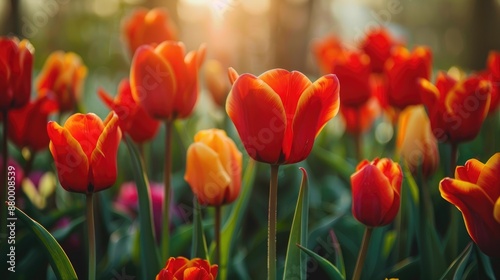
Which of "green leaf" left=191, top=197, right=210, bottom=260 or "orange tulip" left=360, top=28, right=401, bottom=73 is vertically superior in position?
"orange tulip" left=360, top=28, right=401, bottom=73

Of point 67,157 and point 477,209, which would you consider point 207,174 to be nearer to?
point 67,157

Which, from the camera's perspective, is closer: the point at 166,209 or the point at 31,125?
the point at 166,209

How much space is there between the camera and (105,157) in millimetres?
1112

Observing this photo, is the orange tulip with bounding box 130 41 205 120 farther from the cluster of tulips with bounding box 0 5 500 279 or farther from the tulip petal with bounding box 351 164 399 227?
the tulip petal with bounding box 351 164 399 227

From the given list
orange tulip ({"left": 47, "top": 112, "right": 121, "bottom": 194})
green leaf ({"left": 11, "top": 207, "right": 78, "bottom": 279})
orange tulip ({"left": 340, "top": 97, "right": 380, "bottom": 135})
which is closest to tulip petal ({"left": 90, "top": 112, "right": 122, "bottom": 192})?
orange tulip ({"left": 47, "top": 112, "right": 121, "bottom": 194})

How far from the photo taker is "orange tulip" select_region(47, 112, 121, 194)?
1.08m

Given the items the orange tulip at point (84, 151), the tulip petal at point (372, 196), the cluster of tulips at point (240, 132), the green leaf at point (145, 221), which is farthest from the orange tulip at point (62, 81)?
the tulip petal at point (372, 196)

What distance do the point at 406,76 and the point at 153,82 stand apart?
0.83 metres

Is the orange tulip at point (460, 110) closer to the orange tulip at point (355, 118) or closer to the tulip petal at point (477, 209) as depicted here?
the tulip petal at point (477, 209)

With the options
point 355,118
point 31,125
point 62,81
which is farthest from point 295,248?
point 355,118

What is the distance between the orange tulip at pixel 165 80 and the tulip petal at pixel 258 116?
332 millimetres

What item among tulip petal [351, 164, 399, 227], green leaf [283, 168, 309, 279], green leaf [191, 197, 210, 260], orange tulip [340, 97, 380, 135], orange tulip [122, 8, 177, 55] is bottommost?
orange tulip [340, 97, 380, 135]

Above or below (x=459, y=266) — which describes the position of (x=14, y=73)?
above

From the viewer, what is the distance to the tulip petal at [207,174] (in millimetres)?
1265
